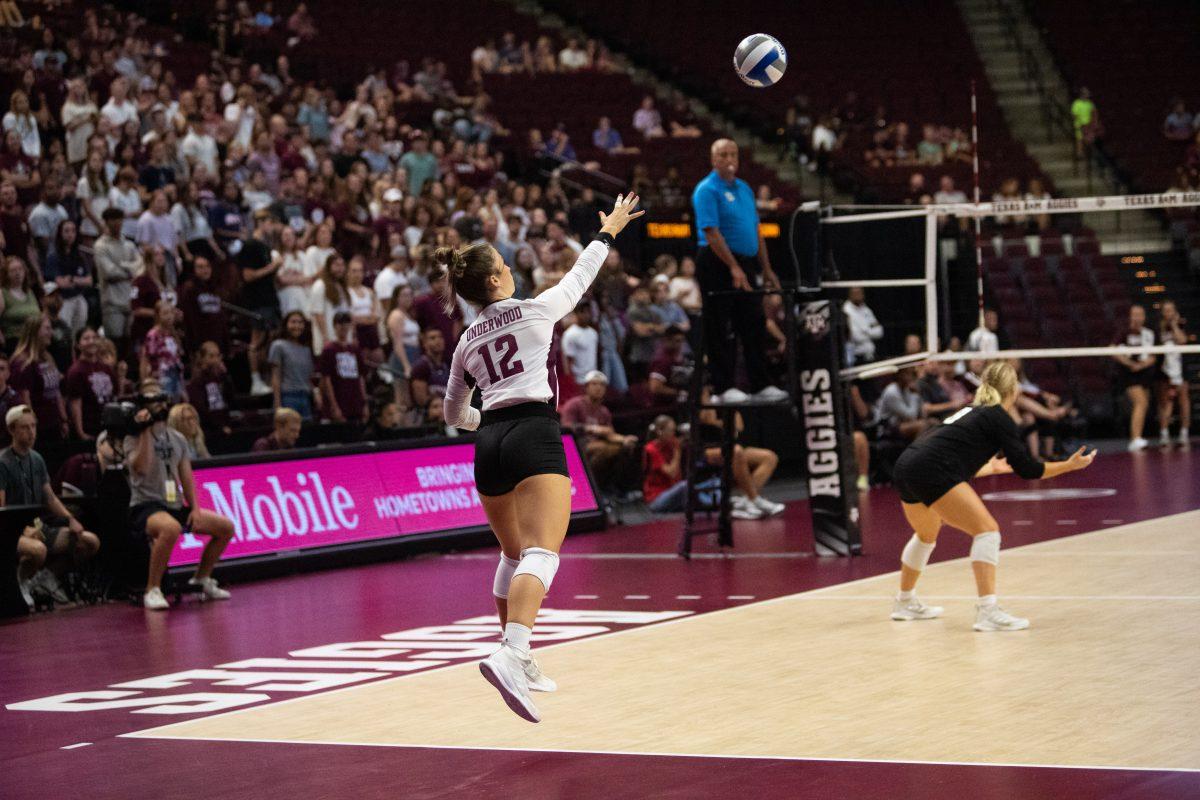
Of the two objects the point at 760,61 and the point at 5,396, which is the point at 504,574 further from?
the point at 5,396

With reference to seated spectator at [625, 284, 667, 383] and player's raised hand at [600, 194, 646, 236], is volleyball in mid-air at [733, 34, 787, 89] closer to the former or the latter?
player's raised hand at [600, 194, 646, 236]

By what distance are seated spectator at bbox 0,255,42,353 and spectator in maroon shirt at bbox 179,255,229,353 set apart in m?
1.88

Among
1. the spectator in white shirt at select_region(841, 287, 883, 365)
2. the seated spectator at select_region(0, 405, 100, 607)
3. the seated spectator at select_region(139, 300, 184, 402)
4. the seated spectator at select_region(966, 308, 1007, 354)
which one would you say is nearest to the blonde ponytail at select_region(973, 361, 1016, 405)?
the seated spectator at select_region(0, 405, 100, 607)

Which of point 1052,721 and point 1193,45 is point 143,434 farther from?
point 1193,45

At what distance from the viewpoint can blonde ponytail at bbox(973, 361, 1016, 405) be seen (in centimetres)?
1015

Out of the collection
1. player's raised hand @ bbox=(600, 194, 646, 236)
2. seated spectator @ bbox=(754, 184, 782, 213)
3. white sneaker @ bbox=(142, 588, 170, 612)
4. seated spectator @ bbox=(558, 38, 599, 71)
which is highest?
seated spectator @ bbox=(558, 38, 599, 71)

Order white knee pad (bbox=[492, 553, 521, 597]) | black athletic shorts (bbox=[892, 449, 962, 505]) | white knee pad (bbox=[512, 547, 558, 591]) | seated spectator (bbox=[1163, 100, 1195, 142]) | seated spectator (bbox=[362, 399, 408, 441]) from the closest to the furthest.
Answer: white knee pad (bbox=[512, 547, 558, 591])
white knee pad (bbox=[492, 553, 521, 597])
black athletic shorts (bbox=[892, 449, 962, 505])
seated spectator (bbox=[362, 399, 408, 441])
seated spectator (bbox=[1163, 100, 1195, 142])

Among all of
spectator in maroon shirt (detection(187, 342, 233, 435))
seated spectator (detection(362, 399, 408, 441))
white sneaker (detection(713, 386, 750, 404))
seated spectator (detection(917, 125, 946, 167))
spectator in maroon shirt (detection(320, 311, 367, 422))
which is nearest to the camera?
white sneaker (detection(713, 386, 750, 404))

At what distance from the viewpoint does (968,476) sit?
10.2m

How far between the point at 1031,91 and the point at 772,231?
9851mm

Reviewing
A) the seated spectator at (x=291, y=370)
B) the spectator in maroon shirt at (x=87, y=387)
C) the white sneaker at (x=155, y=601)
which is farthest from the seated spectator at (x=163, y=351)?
the white sneaker at (x=155, y=601)

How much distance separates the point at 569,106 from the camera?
2909cm

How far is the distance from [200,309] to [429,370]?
2399 millimetres

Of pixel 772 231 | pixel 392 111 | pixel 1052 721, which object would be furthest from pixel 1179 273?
pixel 1052 721
